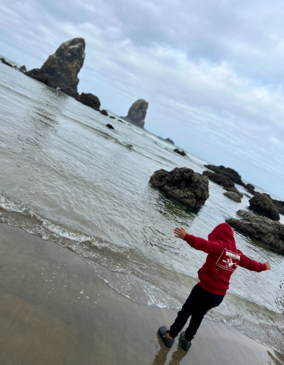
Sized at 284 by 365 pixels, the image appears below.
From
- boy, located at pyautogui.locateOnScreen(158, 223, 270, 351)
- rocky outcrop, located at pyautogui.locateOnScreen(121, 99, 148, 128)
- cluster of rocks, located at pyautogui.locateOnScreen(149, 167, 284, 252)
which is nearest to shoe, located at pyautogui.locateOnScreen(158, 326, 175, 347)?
boy, located at pyautogui.locateOnScreen(158, 223, 270, 351)

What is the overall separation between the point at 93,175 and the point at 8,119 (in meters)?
5.00

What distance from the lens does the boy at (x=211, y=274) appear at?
2873mm

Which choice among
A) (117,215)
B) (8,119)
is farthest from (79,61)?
(117,215)

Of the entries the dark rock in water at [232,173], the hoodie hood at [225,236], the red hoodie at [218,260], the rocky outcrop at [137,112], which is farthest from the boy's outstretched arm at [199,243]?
the rocky outcrop at [137,112]

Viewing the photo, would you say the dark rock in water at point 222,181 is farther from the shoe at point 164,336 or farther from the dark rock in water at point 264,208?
the shoe at point 164,336

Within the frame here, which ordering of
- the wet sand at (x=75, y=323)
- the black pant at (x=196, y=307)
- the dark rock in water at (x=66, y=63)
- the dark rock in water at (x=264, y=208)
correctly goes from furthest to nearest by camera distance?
the dark rock in water at (x=66, y=63)
the dark rock in water at (x=264, y=208)
the black pant at (x=196, y=307)
the wet sand at (x=75, y=323)

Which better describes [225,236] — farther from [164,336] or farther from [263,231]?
[263,231]

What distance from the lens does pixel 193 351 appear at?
3.21 meters

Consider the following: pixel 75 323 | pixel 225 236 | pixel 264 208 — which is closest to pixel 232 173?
pixel 264 208

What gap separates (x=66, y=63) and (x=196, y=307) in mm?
87029

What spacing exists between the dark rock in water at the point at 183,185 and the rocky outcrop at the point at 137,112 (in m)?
118

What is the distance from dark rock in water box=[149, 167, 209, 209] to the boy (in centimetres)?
966

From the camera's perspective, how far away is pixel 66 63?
74.8 meters

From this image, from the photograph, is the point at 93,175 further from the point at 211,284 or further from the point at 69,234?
the point at 211,284
